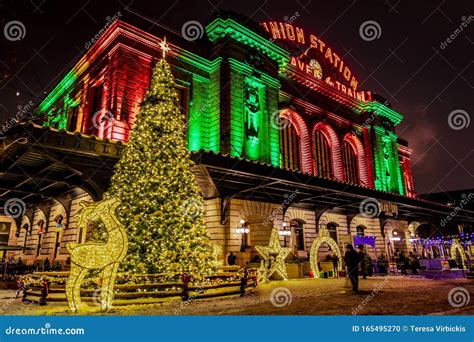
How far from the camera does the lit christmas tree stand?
10148mm

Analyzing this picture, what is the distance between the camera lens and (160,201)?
10.6 m

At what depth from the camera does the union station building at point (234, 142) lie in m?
15.6

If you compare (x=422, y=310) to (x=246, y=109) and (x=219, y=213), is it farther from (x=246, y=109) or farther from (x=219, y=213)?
(x=246, y=109)

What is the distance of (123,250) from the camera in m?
7.94

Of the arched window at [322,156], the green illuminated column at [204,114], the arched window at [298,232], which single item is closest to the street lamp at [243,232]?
the arched window at [298,232]

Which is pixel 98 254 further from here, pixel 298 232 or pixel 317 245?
pixel 298 232

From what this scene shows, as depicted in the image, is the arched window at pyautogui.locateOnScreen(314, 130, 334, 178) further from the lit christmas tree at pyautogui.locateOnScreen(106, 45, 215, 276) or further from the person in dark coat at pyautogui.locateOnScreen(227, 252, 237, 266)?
the lit christmas tree at pyautogui.locateOnScreen(106, 45, 215, 276)

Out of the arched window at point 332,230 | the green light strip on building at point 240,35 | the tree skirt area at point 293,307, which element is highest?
the green light strip on building at point 240,35

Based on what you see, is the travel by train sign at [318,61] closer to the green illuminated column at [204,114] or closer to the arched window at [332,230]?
the green illuminated column at [204,114]

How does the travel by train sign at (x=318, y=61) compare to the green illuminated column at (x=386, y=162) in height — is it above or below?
above

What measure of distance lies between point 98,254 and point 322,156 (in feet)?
82.5

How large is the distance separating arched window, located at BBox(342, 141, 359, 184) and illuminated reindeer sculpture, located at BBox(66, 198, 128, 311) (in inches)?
1057

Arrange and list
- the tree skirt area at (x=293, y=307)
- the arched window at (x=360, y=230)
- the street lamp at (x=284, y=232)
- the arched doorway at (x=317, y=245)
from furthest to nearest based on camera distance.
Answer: the arched window at (x=360, y=230) → the street lamp at (x=284, y=232) → the arched doorway at (x=317, y=245) → the tree skirt area at (x=293, y=307)

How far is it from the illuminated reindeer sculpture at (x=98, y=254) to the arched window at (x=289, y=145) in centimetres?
1973
